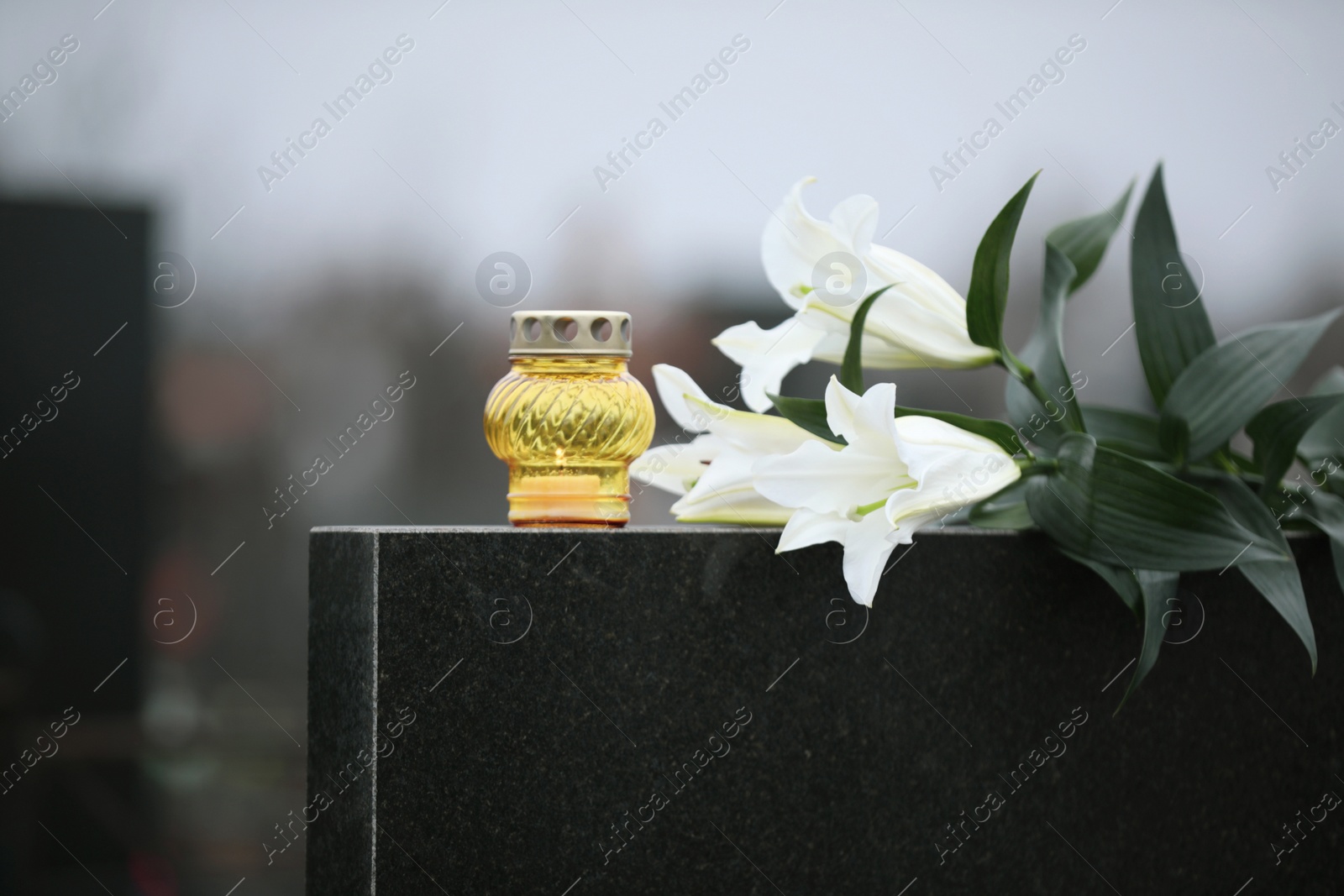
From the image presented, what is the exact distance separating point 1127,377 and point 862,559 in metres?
1.74

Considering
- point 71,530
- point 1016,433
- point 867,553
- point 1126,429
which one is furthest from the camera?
point 71,530

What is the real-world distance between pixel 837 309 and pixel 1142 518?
0.24 metres

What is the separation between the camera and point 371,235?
209 centimetres

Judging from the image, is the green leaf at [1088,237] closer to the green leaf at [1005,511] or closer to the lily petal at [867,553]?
the green leaf at [1005,511]

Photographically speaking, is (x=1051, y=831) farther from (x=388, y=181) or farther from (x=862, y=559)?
(x=388, y=181)

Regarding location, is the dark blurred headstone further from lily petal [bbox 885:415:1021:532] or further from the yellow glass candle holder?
lily petal [bbox 885:415:1021:532]

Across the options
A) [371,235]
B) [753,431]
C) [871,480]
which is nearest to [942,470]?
[871,480]

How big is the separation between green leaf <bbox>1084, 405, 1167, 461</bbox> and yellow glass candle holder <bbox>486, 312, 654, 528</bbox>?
0.35 m

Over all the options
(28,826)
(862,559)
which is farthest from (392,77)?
(862,559)

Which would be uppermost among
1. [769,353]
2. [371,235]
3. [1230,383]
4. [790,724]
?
[371,235]

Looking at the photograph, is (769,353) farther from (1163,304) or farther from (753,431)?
(1163,304)

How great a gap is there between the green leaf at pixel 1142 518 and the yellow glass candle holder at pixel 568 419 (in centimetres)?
30

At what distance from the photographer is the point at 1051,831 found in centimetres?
75

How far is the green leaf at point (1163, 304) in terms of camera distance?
2.54ft
